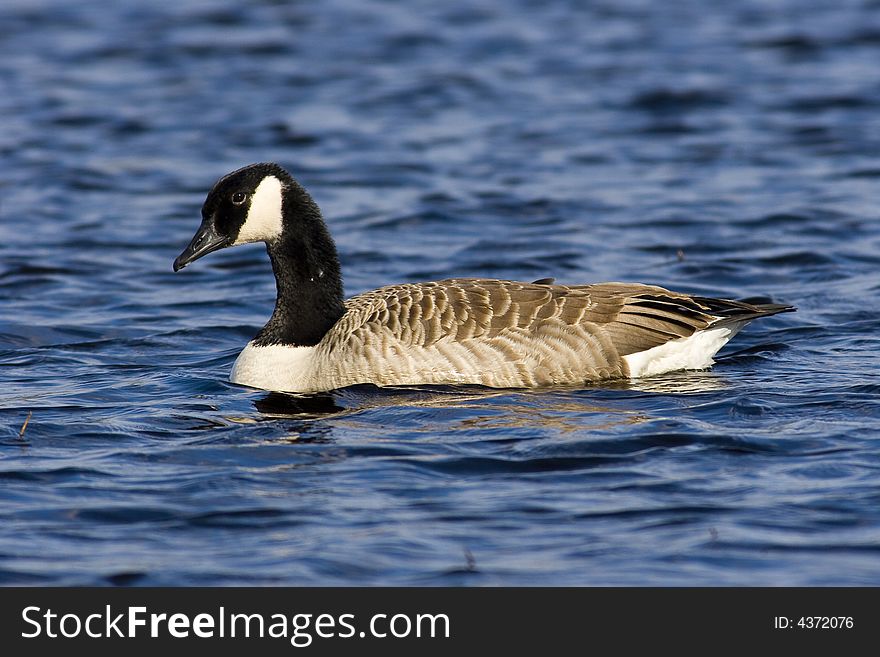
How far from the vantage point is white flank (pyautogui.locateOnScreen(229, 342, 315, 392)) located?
12289 mm

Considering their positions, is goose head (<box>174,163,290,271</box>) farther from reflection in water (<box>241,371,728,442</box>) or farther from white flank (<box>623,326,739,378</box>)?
white flank (<box>623,326,739,378</box>)

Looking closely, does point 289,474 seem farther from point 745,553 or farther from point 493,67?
point 493,67

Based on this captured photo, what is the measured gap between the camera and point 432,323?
469 inches

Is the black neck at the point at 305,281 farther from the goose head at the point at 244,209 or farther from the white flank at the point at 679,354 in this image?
the white flank at the point at 679,354

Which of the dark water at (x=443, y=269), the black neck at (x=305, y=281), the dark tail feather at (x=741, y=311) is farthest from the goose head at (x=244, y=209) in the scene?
the dark tail feather at (x=741, y=311)

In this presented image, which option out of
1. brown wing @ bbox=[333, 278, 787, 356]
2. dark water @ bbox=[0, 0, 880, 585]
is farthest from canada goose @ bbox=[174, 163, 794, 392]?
dark water @ bbox=[0, 0, 880, 585]

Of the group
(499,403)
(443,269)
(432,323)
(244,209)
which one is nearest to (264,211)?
(244,209)

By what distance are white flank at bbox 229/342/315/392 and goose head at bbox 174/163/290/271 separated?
39.7 inches

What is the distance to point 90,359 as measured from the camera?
13.9 m

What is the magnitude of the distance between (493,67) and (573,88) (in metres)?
2.08

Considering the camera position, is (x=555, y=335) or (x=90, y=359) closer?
(x=555, y=335)

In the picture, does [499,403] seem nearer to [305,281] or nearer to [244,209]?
[305,281]

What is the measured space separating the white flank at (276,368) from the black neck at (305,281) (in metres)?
0.11

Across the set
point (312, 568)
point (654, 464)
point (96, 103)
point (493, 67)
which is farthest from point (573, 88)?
point (312, 568)
